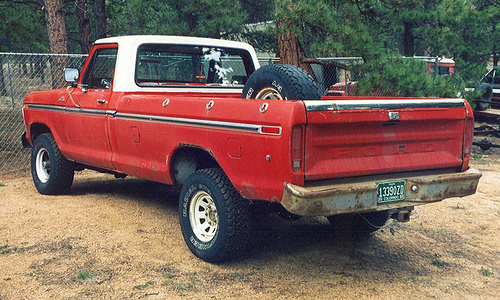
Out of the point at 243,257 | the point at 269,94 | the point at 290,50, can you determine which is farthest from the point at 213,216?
the point at 290,50

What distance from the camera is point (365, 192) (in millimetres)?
3971

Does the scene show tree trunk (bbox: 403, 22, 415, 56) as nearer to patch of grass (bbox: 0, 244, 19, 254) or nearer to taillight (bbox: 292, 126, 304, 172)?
taillight (bbox: 292, 126, 304, 172)

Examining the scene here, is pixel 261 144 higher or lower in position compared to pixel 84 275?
higher

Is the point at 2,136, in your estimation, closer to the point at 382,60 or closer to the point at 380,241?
the point at 382,60

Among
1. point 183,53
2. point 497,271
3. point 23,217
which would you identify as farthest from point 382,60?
point 23,217

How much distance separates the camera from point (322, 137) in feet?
12.7

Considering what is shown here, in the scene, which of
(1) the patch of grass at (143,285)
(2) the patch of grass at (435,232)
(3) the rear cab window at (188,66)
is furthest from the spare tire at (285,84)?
(2) the patch of grass at (435,232)

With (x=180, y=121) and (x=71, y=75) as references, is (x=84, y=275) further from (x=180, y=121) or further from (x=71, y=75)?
(x=71, y=75)

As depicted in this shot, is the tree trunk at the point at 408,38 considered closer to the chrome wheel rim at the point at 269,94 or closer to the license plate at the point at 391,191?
the chrome wheel rim at the point at 269,94

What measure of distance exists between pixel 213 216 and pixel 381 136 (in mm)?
1596

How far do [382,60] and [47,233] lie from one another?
6.31 metres

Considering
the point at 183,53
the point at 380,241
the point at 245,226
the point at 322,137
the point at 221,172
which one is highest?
the point at 183,53

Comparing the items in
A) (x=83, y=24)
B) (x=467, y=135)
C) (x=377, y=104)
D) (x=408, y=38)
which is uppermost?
(x=83, y=24)

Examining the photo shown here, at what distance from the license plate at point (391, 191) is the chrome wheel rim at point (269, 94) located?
1100 millimetres
